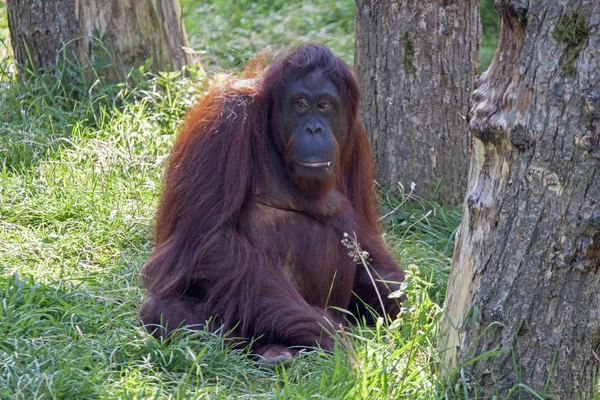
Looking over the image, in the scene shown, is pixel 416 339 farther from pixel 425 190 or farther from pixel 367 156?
pixel 425 190

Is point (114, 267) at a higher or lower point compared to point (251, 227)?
lower

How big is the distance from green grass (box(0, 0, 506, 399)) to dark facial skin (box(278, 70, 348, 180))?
1.95 ft

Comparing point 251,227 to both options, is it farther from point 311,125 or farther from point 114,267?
point 114,267

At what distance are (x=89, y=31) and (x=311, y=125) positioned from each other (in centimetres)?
235

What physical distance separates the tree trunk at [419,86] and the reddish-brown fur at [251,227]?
3.36ft

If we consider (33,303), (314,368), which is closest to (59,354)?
(33,303)

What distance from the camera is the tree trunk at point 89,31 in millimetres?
5434

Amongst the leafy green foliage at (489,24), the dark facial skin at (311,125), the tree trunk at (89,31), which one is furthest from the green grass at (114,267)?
the leafy green foliage at (489,24)

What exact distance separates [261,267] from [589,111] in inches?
56.4

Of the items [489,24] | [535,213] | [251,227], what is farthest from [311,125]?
[489,24]

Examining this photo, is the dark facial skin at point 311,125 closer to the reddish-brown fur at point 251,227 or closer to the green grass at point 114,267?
the reddish-brown fur at point 251,227

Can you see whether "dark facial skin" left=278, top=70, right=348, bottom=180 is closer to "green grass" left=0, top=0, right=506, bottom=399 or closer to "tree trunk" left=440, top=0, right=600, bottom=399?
"green grass" left=0, top=0, right=506, bottom=399

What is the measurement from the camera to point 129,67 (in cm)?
555

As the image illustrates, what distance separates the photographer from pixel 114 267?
13.6ft
